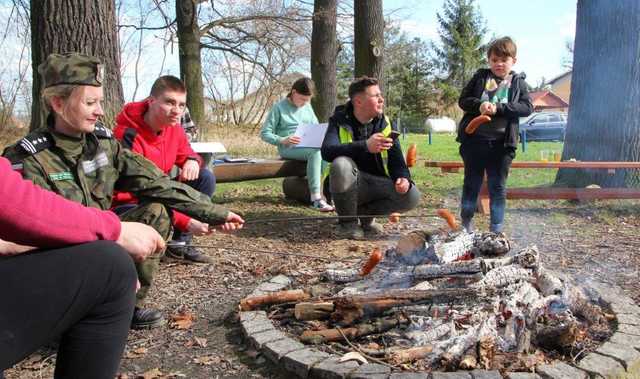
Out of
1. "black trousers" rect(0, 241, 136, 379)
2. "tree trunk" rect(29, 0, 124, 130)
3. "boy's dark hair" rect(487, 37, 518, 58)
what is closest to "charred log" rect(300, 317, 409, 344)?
"black trousers" rect(0, 241, 136, 379)

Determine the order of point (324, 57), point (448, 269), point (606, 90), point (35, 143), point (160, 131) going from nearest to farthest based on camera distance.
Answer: point (35, 143), point (448, 269), point (160, 131), point (606, 90), point (324, 57)

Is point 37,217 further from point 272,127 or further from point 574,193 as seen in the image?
point 574,193

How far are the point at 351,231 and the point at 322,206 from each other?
44.0 inches

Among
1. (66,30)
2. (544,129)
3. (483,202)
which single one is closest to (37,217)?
(66,30)

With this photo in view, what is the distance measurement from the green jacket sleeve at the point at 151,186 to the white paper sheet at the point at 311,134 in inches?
125

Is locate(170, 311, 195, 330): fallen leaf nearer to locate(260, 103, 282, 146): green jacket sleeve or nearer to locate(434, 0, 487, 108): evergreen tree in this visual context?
locate(260, 103, 282, 146): green jacket sleeve

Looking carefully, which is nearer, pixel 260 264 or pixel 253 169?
pixel 260 264

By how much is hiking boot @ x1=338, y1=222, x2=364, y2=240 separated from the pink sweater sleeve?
10.9 feet

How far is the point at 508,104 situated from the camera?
4.23 m

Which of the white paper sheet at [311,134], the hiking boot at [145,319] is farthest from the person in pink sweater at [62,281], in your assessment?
the white paper sheet at [311,134]

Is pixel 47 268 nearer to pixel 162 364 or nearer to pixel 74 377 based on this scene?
pixel 74 377

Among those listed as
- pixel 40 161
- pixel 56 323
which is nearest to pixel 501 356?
pixel 56 323

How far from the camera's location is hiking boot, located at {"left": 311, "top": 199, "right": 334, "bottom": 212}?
5.76 meters

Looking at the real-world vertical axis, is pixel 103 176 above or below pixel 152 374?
above
